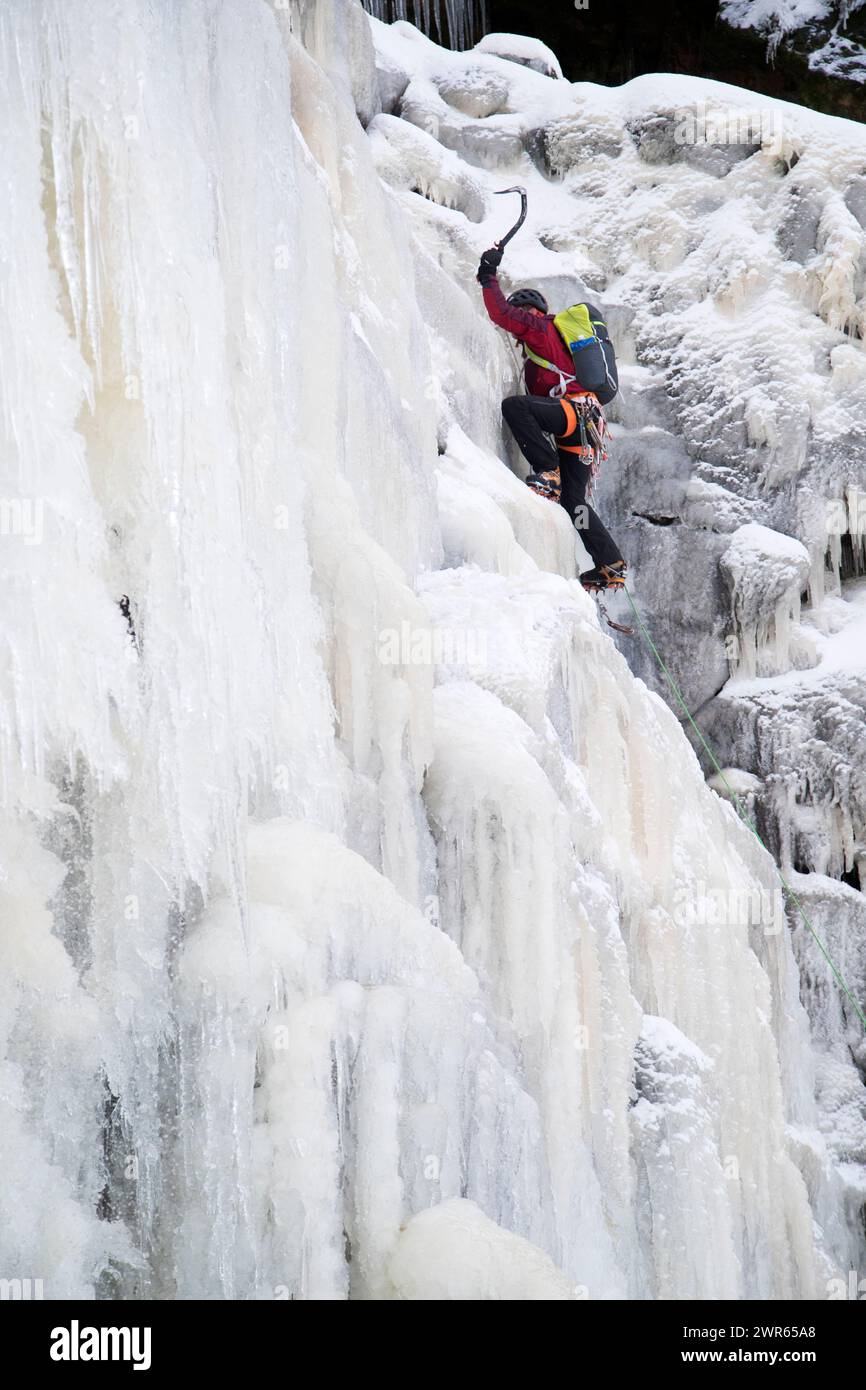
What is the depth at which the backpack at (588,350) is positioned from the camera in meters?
8.13

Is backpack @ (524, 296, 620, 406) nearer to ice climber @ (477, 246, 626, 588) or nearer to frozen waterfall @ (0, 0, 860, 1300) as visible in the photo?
ice climber @ (477, 246, 626, 588)

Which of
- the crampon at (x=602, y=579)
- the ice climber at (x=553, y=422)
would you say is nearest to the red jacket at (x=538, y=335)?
the ice climber at (x=553, y=422)

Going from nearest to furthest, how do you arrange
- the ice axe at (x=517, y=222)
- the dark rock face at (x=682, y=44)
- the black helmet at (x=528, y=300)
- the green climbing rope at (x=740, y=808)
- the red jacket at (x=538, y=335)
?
1. the green climbing rope at (x=740, y=808)
2. the red jacket at (x=538, y=335)
3. the black helmet at (x=528, y=300)
4. the ice axe at (x=517, y=222)
5. the dark rock face at (x=682, y=44)

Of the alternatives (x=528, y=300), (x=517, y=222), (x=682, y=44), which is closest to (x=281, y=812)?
(x=528, y=300)

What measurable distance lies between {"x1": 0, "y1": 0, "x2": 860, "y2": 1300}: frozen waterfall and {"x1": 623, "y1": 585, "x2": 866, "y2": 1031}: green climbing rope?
211 cm

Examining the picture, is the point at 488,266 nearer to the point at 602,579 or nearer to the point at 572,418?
the point at 572,418

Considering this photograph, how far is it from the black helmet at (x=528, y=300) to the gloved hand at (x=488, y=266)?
7.9 inches

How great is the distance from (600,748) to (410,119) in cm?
614

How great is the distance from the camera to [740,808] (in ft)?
27.8

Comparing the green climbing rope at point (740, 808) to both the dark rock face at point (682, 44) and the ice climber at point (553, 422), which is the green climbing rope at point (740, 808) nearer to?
the ice climber at point (553, 422)

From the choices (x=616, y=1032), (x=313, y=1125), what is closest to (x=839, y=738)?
(x=616, y=1032)

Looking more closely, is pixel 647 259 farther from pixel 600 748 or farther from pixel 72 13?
pixel 72 13

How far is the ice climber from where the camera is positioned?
320 inches

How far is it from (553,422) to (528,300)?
84cm
